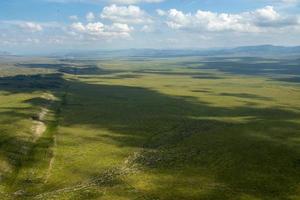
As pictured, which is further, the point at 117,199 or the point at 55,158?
Result: the point at 55,158

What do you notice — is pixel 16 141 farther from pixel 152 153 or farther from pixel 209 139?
pixel 209 139

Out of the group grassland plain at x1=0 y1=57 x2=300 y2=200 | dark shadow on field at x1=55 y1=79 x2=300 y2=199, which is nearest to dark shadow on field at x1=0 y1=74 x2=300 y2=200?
dark shadow on field at x1=55 y1=79 x2=300 y2=199

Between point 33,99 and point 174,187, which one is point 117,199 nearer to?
point 174,187

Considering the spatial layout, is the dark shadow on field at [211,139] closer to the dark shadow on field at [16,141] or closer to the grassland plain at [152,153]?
the grassland plain at [152,153]

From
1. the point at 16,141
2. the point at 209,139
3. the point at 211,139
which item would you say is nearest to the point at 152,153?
the point at 209,139

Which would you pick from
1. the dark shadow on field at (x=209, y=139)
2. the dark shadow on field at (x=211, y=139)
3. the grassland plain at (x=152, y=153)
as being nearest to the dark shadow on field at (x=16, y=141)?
the grassland plain at (x=152, y=153)

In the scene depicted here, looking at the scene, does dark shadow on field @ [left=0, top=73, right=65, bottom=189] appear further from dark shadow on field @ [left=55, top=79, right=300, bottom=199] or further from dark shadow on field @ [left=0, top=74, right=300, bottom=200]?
dark shadow on field @ [left=55, top=79, right=300, bottom=199]

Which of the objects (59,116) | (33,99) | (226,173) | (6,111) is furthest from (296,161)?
(33,99)

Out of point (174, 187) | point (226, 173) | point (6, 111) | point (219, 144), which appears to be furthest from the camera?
point (6, 111)

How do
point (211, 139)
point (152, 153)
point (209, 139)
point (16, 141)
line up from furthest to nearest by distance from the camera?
point (209, 139) < point (211, 139) < point (16, 141) < point (152, 153)
